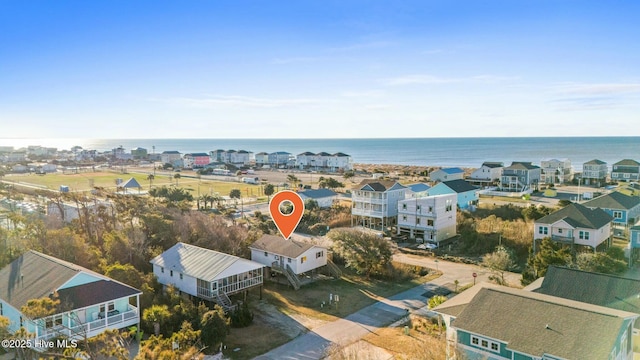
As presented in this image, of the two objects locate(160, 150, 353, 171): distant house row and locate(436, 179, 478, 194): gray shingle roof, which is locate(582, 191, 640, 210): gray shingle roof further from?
locate(160, 150, 353, 171): distant house row

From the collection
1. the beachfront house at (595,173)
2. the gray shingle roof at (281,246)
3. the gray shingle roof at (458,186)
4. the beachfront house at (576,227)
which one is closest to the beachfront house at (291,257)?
the gray shingle roof at (281,246)

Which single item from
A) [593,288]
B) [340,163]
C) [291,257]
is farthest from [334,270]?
[340,163]

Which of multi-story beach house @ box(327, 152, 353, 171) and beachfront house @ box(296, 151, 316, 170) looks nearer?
multi-story beach house @ box(327, 152, 353, 171)

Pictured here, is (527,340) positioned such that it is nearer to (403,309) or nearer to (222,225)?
(403,309)

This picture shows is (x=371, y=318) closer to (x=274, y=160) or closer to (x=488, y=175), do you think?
(x=488, y=175)

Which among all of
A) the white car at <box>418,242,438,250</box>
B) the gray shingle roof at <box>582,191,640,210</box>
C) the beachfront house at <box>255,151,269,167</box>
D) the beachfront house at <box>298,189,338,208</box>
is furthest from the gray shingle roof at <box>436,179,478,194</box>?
the beachfront house at <box>255,151,269,167</box>
